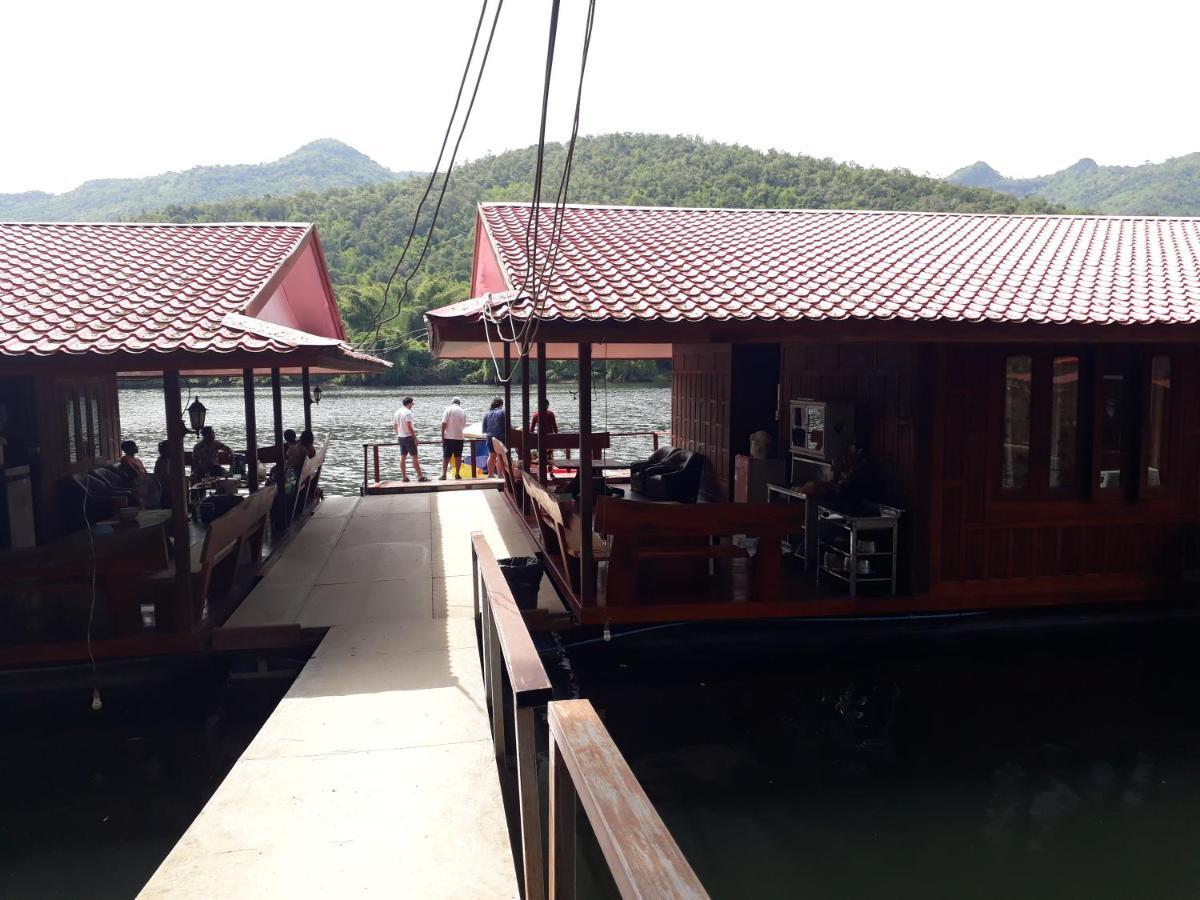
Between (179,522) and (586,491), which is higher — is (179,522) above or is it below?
below

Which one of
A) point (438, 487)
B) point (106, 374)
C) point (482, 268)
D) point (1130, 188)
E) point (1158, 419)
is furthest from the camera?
point (1130, 188)

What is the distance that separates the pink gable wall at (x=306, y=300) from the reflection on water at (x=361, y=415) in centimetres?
840

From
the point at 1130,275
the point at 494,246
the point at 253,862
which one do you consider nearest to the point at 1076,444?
the point at 1130,275

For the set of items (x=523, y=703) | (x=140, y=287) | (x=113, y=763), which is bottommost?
(x=113, y=763)

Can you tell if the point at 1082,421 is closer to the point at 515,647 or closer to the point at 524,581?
the point at 524,581

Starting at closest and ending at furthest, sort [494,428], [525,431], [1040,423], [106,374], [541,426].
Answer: [1040,423] < [106,374] < [541,426] < [525,431] < [494,428]

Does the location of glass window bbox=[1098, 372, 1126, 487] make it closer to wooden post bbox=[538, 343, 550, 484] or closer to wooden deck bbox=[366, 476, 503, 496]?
wooden post bbox=[538, 343, 550, 484]

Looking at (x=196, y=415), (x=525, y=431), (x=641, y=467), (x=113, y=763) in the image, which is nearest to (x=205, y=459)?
(x=196, y=415)

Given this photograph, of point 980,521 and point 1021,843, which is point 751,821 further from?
point 980,521

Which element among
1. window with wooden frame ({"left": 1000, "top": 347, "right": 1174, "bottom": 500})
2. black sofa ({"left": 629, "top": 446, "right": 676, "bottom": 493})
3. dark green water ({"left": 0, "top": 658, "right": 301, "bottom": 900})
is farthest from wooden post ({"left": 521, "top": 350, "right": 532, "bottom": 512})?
window with wooden frame ({"left": 1000, "top": 347, "right": 1174, "bottom": 500})

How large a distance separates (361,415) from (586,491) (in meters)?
36.7

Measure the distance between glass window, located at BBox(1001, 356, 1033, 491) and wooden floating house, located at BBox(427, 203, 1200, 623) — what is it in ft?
0.04

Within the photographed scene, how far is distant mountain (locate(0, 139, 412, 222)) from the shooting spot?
10300 cm

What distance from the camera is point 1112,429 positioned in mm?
7863
